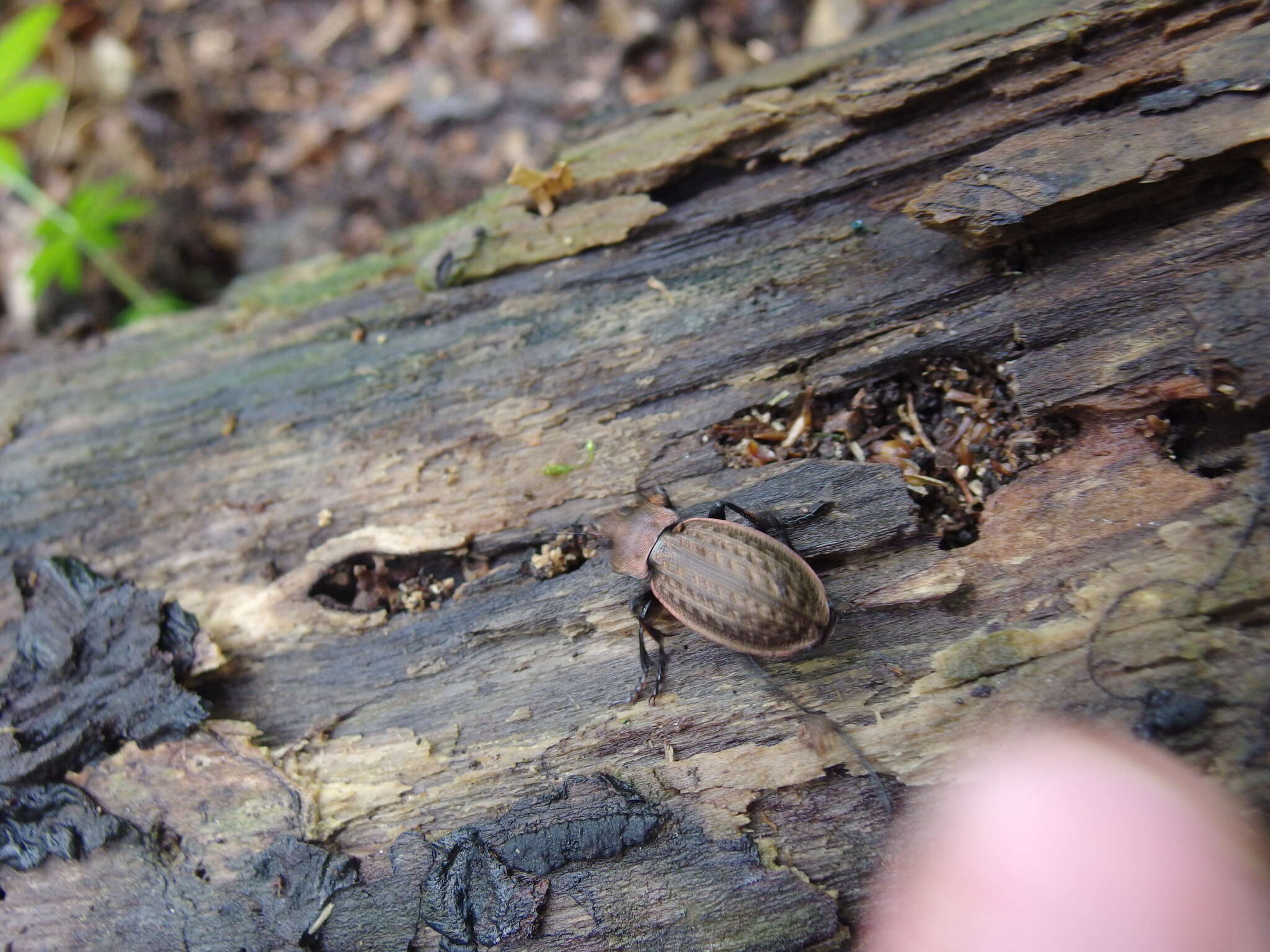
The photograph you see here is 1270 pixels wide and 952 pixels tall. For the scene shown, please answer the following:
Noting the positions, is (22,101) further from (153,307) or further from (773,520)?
(773,520)

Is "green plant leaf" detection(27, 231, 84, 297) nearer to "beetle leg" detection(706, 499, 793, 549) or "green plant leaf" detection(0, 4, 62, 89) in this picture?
"green plant leaf" detection(0, 4, 62, 89)

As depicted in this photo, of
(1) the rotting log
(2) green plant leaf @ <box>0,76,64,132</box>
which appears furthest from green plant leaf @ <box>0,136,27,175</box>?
(1) the rotting log

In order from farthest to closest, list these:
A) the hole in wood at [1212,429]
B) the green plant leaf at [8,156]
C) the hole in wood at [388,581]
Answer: the green plant leaf at [8,156] → the hole in wood at [388,581] → the hole in wood at [1212,429]

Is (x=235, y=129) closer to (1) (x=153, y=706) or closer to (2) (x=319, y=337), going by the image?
(2) (x=319, y=337)

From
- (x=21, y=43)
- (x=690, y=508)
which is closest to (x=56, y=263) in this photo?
(x=21, y=43)

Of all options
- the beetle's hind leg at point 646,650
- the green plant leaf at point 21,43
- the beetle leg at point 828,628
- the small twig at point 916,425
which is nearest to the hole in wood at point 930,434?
the small twig at point 916,425

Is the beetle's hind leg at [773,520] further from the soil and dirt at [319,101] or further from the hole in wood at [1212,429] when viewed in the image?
the soil and dirt at [319,101]
